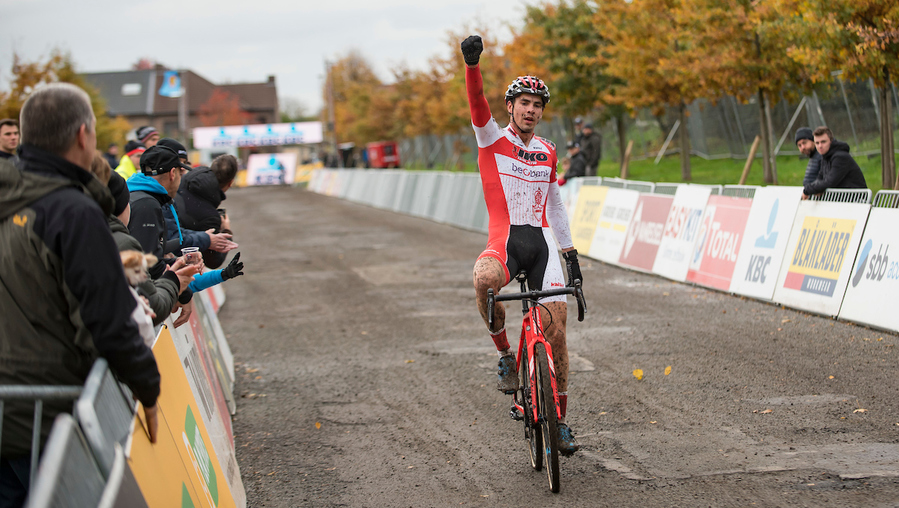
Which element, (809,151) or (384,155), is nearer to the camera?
(809,151)

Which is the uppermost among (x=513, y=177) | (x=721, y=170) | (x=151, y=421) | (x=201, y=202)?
(x=721, y=170)

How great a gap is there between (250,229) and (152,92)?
87.1m

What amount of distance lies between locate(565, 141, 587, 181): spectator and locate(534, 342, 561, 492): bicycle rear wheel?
13140 millimetres

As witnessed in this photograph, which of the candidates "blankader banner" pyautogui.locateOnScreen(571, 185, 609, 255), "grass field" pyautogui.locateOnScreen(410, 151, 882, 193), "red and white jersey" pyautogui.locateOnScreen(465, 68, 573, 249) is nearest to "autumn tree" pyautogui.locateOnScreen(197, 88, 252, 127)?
"grass field" pyautogui.locateOnScreen(410, 151, 882, 193)

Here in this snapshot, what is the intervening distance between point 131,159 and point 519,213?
444 centimetres

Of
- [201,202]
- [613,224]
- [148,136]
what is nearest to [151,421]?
[201,202]

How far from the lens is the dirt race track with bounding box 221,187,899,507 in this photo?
468cm

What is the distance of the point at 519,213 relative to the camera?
5234 millimetres

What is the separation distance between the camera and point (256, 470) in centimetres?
531

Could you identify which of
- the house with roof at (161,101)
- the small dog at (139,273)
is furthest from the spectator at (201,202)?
the house with roof at (161,101)

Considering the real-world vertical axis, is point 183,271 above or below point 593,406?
above

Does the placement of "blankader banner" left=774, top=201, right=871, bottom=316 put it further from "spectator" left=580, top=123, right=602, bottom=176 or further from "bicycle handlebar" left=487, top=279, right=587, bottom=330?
"spectator" left=580, top=123, right=602, bottom=176

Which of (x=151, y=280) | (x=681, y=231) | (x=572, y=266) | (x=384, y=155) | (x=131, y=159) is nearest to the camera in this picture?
(x=151, y=280)

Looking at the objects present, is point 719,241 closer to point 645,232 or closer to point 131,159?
point 645,232
